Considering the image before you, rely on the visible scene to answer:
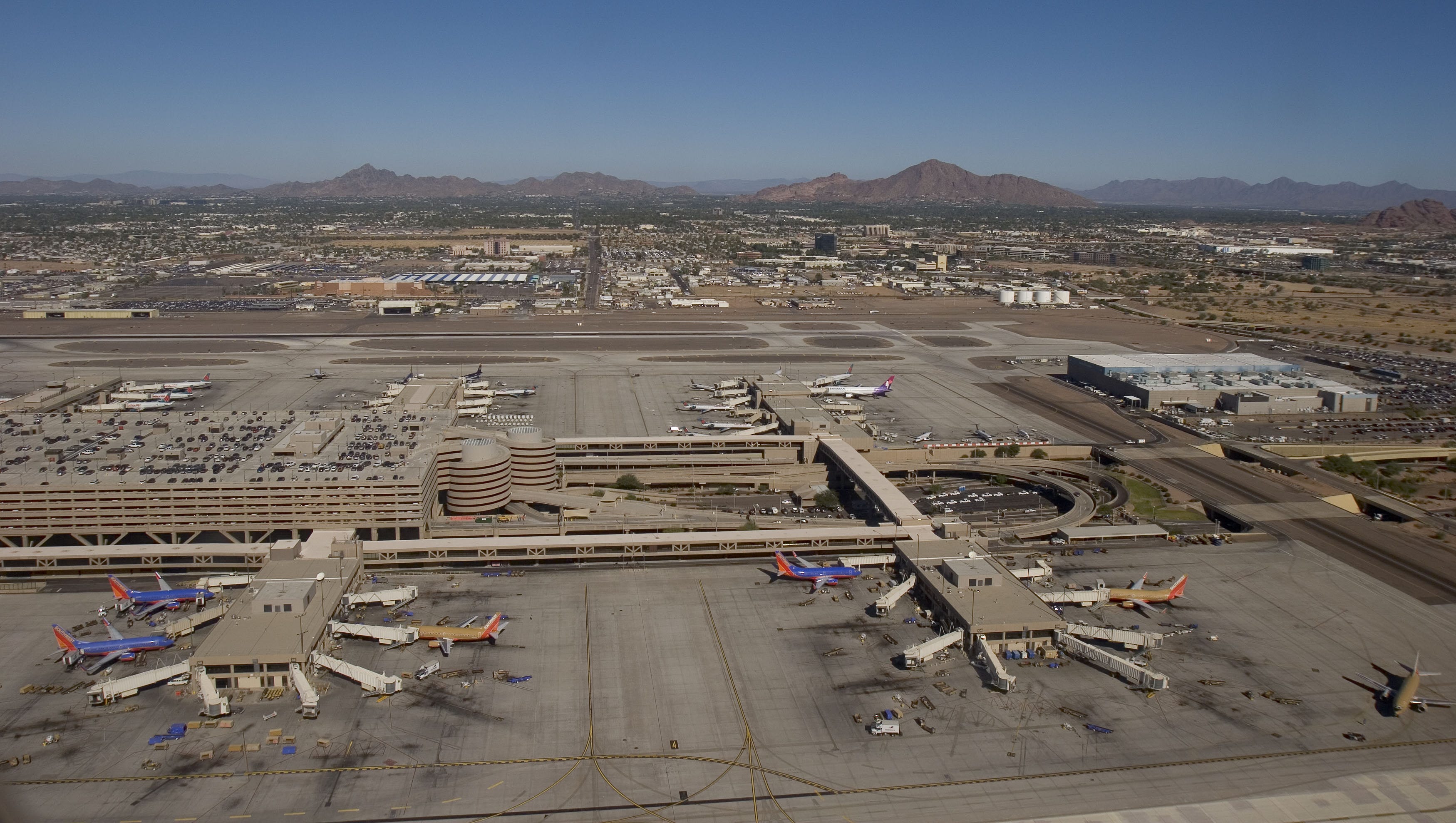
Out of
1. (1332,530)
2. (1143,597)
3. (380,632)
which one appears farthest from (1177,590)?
(380,632)

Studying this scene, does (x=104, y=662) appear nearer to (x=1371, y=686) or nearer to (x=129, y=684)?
(x=129, y=684)

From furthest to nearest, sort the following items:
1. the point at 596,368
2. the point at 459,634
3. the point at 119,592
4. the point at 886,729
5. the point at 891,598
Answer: the point at 596,368
the point at 891,598
the point at 119,592
the point at 459,634
the point at 886,729

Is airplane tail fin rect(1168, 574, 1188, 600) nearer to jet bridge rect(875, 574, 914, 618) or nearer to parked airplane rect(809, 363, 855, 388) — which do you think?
jet bridge rect(875, 574, 914, 618)

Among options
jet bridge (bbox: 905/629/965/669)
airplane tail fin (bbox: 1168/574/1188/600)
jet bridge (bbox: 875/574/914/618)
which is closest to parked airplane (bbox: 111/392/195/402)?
jet bridge (bbox: 875/574/914/618)

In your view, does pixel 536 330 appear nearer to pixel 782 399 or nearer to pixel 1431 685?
pixel 782 399

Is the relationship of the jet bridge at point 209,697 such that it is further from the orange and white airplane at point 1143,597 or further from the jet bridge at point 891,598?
the orange and white airplane at point 1143,597
